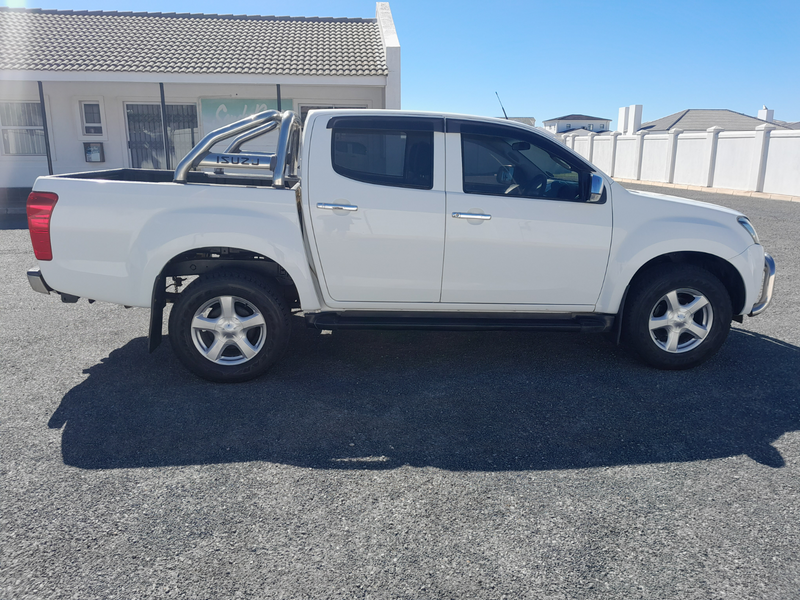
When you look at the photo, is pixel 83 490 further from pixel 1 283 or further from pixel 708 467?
pixel 1 283

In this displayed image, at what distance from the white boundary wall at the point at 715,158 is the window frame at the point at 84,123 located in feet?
70.3

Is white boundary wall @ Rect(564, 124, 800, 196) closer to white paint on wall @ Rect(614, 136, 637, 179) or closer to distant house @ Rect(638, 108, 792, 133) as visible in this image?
white paint on wall @ Rect(614, 136, 637, 179)

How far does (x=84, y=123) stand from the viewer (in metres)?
18.5

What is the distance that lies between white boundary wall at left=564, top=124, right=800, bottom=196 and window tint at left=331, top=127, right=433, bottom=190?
21.2m

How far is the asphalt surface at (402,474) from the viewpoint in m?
2.76

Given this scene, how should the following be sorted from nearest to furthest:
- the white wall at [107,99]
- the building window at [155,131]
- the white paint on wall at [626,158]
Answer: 1. the white wall at [107,99]
2. the building window at [155,131]
3. the white paint on wall at [626,158]

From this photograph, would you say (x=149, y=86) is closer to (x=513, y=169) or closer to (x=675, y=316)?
(x=513, y=169)

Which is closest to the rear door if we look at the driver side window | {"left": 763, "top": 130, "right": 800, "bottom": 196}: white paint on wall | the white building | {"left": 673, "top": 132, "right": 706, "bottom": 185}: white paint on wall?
the driver side window

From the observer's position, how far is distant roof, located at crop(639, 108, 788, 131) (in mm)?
48606

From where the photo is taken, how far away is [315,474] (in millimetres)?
3576

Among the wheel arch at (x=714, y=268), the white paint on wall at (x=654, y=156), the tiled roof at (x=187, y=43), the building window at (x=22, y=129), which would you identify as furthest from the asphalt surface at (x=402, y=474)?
the white paint on wall at (x=654, y=156)

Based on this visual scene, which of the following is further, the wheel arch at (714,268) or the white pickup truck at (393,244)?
the wheel arch at (714,268)

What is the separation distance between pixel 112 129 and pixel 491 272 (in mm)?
16816

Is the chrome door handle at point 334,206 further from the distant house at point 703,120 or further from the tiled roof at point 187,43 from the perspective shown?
the distant house at point 703,120
